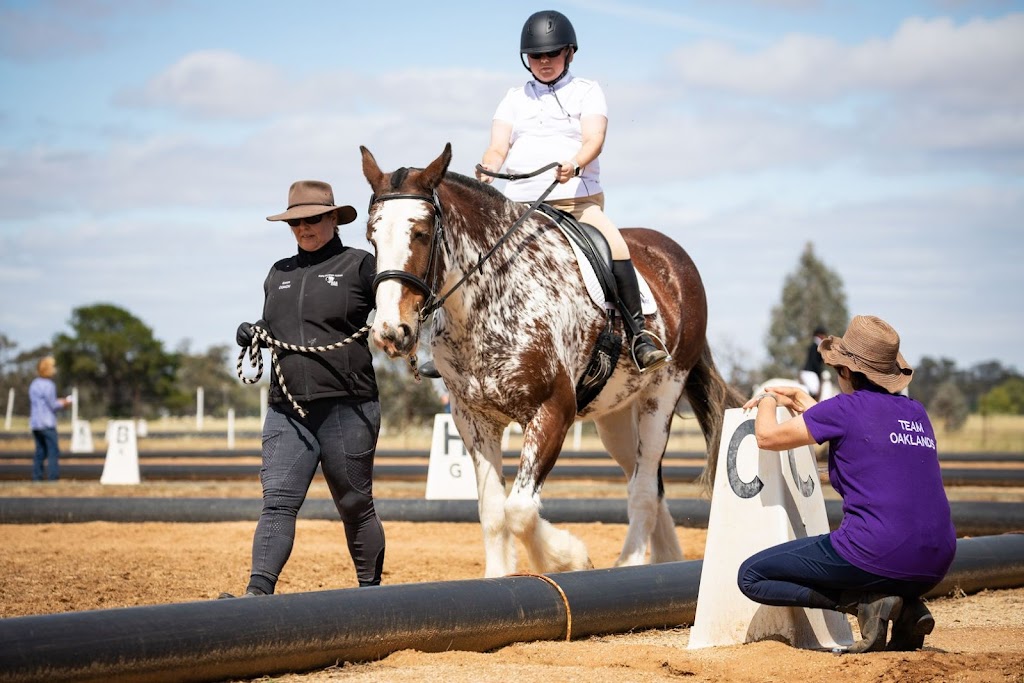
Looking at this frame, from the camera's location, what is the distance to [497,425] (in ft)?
22.0

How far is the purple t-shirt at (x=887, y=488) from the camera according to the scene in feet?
16.2

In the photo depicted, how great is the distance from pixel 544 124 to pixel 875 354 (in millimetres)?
2818

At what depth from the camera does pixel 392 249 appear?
18.8ft

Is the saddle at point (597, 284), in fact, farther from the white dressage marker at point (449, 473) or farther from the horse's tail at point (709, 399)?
the white dressage marker at point (449, 473)

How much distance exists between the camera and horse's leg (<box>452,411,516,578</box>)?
6605 millimetres

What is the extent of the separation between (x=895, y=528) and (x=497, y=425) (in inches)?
96.7

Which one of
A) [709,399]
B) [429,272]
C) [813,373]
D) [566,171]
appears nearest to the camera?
[429,272]

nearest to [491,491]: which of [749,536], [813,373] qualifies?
[749,536]

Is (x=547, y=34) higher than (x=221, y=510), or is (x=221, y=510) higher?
(x=547, y=34)

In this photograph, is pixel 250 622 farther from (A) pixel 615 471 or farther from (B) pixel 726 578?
(A) pixel 615 471

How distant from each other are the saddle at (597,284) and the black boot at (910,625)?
249 centimetres

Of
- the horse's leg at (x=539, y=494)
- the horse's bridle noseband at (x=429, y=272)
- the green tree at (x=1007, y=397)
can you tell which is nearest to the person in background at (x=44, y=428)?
the horse's leg at (x=539, y=494)

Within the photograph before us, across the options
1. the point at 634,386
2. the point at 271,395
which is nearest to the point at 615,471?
the point at 634,386

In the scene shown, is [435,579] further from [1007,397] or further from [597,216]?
[1007,397]
